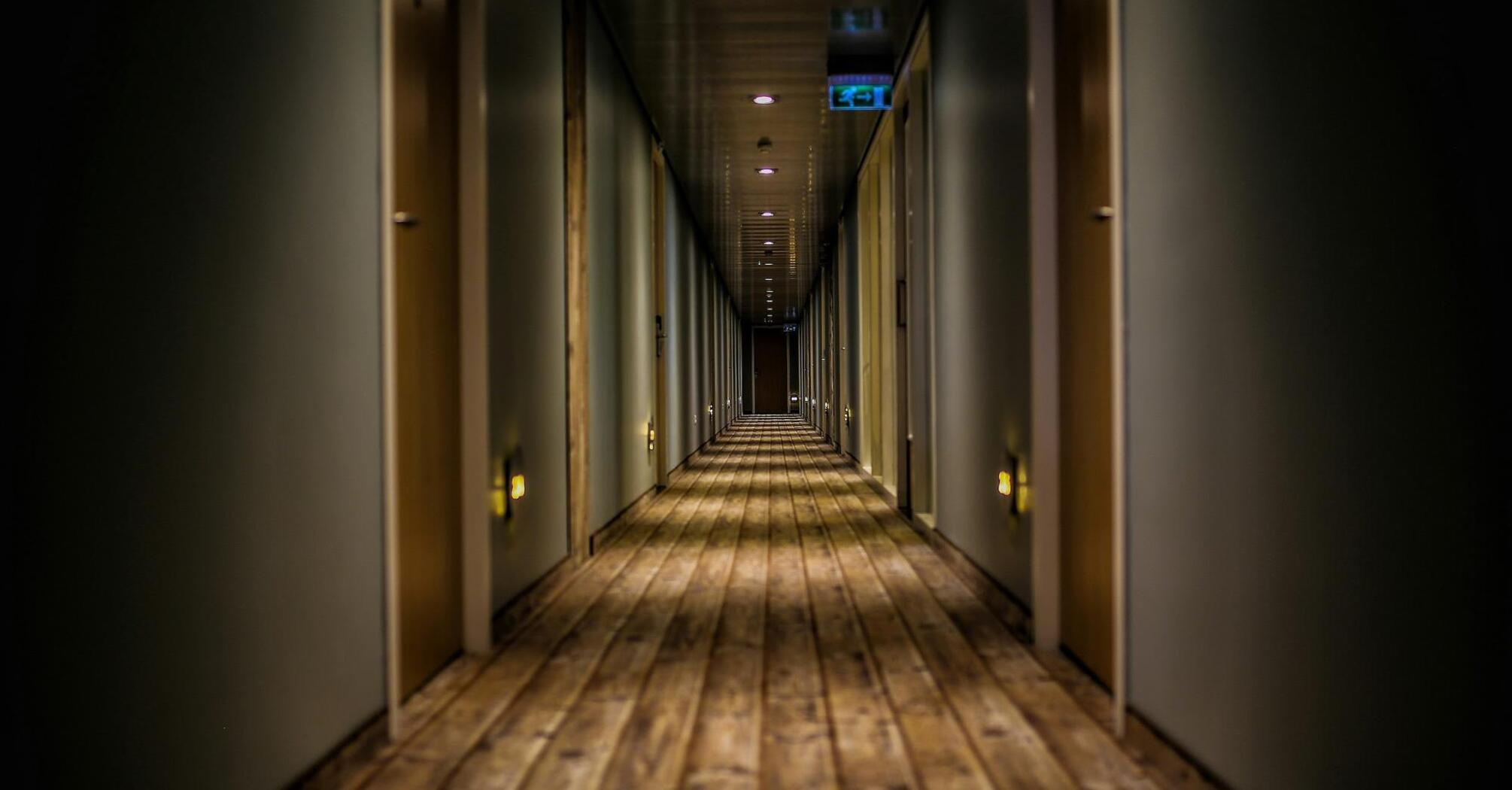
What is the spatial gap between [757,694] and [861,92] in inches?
199

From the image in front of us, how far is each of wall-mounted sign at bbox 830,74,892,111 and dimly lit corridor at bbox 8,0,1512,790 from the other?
2.03 meters

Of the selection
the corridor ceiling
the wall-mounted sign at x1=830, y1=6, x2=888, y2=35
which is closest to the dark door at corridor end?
the corridor ceiling

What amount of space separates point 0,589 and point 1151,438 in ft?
6.99

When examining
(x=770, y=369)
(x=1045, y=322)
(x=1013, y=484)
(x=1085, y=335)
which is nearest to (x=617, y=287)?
(x=1013, y=484)

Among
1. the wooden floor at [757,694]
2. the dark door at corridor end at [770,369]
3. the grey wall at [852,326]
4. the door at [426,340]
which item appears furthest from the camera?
the dark door at corridor end at [770,369]

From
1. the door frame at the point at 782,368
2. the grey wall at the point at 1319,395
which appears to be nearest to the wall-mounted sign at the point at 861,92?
the grey wall at the point at 1319,395

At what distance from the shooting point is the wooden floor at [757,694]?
225 cm

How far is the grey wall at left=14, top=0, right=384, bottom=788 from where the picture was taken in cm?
133

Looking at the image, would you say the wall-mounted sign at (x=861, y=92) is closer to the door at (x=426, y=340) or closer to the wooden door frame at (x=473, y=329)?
the wooden door frame at (x=473, y=329)

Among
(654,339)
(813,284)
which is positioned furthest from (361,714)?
(813,284)

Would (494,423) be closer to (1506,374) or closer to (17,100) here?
(17,100)

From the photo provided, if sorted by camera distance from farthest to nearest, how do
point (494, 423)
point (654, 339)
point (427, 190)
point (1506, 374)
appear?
point (654, 339) → point (494, 423) → point (427, 190) → point (1506, 374)

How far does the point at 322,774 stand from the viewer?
214cm

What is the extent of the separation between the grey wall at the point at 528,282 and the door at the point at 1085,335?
6.25 feet
